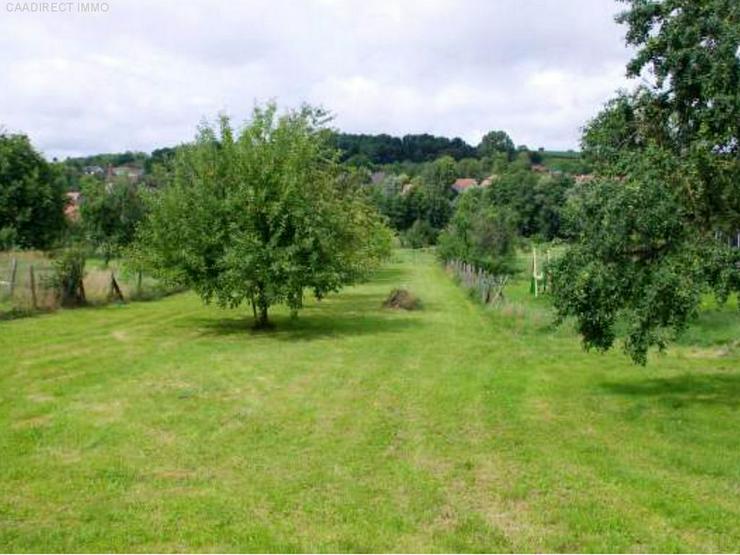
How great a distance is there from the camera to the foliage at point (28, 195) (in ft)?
142

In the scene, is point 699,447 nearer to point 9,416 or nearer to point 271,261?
point 9,416

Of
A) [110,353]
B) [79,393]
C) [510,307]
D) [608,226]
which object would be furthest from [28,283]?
[608,226]

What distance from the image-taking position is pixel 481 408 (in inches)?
439

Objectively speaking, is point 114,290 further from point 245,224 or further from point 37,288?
point 245,224

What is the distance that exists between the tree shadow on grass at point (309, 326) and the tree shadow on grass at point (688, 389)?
795 cm

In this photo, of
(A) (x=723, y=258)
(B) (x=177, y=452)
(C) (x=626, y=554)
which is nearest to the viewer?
(C) (x=626, y=554)

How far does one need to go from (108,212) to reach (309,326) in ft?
86.1

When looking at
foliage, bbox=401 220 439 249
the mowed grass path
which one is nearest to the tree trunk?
the mowed grass path

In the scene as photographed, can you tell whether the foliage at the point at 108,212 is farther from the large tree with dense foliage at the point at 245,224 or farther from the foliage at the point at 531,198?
the foliage at the point at 531,198

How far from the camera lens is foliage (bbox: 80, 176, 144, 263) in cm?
4253

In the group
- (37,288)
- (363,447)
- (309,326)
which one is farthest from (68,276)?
(363,447)

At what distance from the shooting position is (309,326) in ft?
69.4

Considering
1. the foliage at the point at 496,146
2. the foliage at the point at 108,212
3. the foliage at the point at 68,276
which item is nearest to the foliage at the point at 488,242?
the foliage at the point at 108,212

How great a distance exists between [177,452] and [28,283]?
16.9 metres
